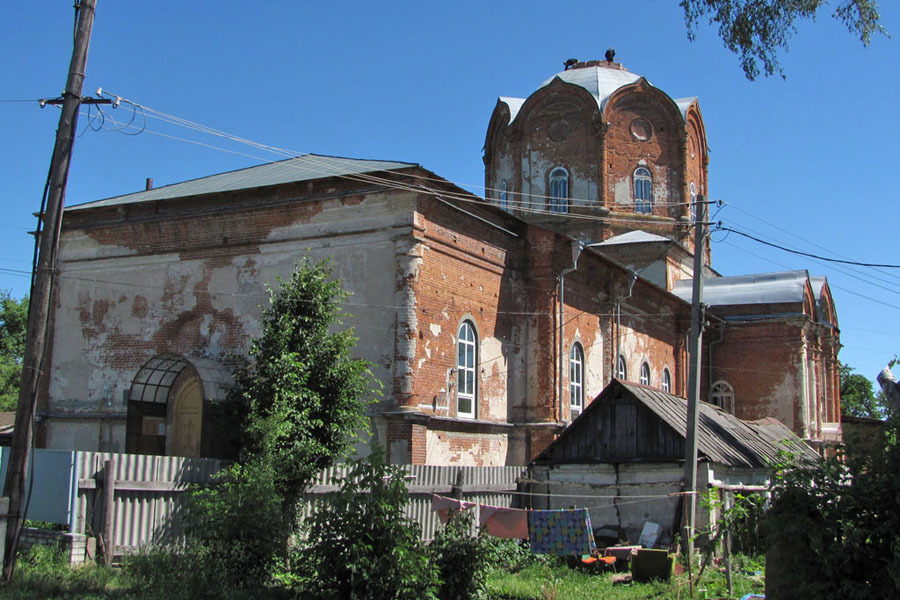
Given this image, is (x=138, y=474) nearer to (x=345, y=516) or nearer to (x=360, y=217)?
(x=345, y=516)

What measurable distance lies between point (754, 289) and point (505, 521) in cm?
2324

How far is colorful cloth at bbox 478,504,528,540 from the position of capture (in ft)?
42.9

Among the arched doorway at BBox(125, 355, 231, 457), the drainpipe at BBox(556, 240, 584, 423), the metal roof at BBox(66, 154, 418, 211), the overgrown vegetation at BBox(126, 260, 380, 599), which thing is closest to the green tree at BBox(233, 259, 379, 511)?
the overgrown vegetation at BBox(126, 260, 380, 599)

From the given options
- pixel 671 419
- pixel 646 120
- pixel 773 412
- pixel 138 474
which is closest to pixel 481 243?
pixel 671 419

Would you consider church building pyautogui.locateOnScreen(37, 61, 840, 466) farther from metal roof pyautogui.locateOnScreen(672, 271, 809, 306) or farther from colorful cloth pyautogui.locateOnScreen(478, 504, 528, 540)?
metal roof pyautogui.locateOnScreen(672, 271, 809, 306)

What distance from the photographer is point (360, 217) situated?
18062mm

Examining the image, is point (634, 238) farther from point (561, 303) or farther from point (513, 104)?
point (561, 303)

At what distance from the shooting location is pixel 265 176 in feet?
67.9

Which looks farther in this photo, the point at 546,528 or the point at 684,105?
the point at 684,105

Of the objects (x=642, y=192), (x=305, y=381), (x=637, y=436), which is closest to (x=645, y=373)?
(x=642, y=192)

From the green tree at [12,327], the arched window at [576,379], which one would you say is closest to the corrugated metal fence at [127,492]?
the arched window at [576,379]

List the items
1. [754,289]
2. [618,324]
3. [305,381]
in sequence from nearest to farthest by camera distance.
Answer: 1. [305,381]
2. [618,324]
3. [754,289]

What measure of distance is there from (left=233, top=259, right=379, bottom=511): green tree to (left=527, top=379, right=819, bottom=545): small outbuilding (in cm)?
366

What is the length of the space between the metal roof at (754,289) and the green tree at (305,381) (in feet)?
66.8
